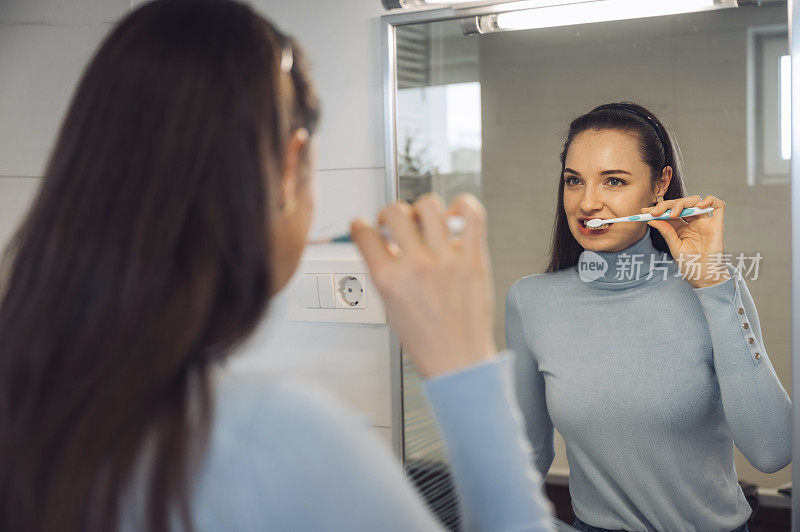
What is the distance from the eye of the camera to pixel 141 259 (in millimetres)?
351

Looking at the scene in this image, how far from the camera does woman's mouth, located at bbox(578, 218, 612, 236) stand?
86 centimetres

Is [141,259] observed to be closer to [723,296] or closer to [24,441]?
[24,441]

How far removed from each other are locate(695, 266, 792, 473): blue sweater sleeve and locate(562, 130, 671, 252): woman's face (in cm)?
12

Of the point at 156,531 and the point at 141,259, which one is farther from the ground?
the point at 141,259

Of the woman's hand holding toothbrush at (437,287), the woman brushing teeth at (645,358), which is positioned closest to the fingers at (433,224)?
the woman's hand holding toothbrush at (437,287)

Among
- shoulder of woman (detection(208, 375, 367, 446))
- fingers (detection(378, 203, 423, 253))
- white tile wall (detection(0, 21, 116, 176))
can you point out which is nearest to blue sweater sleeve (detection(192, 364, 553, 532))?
shoulder of woman (detection(208, 375, 367, 446))

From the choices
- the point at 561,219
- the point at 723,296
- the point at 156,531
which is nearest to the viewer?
the point at 156,531

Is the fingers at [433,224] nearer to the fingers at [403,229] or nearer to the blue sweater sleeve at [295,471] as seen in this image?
the fingers at [403,229]

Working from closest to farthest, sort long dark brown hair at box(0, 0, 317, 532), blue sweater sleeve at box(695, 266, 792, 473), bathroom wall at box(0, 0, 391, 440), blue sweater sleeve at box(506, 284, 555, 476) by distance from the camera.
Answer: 1. long dark brown hair at box(0, 0, 317, 532)
2. blue sweater sleeve at box(695, 266, 792, 473)
3. blue sweater sleeve at box(506, 284, 555, 476)
4. bathroom wall at box(0, 0, 391, 440)

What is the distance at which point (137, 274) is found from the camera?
0.35 meters

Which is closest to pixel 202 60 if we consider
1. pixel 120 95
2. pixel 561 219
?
pixel 120 95

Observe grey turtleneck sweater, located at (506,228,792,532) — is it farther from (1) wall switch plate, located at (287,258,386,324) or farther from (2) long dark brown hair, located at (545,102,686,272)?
(1) wall switch plate, located at (287,258,386,324)

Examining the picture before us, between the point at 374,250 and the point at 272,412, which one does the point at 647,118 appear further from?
the point at 272,412

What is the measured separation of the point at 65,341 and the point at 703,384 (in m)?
0.70
